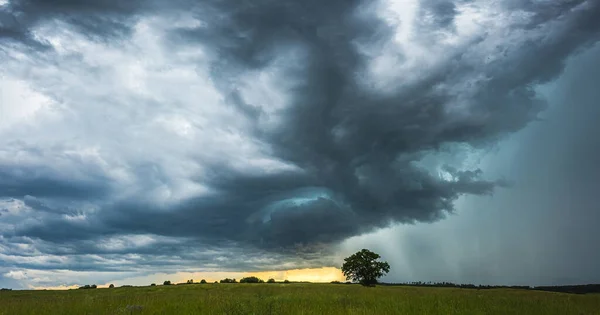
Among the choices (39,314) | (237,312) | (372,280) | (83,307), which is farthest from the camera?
(372,280)

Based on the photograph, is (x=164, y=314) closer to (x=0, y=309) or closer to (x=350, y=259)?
(x=0, y=309)

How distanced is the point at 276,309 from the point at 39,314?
32.3 feet

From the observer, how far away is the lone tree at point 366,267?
299ft

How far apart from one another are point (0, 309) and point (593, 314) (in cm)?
2610

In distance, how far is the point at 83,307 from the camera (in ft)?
53.0

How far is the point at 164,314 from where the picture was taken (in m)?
14.6

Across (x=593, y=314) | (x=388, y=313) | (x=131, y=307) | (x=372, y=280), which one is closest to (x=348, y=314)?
(x=388, y=313)

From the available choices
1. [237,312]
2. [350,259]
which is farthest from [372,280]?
[237,312]

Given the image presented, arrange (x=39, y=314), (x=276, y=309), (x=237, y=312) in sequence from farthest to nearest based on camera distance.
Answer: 1. (x=39, y=314)
2. (x=276, y=309)
3. (x=237, y=312)

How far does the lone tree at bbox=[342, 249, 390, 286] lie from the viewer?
91188 mm

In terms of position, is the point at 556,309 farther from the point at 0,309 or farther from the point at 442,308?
the point at 0,309

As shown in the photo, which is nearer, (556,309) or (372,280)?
(556,309)

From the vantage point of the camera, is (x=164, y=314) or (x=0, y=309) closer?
(x=164, y=314)

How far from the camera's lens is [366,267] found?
91.4m
